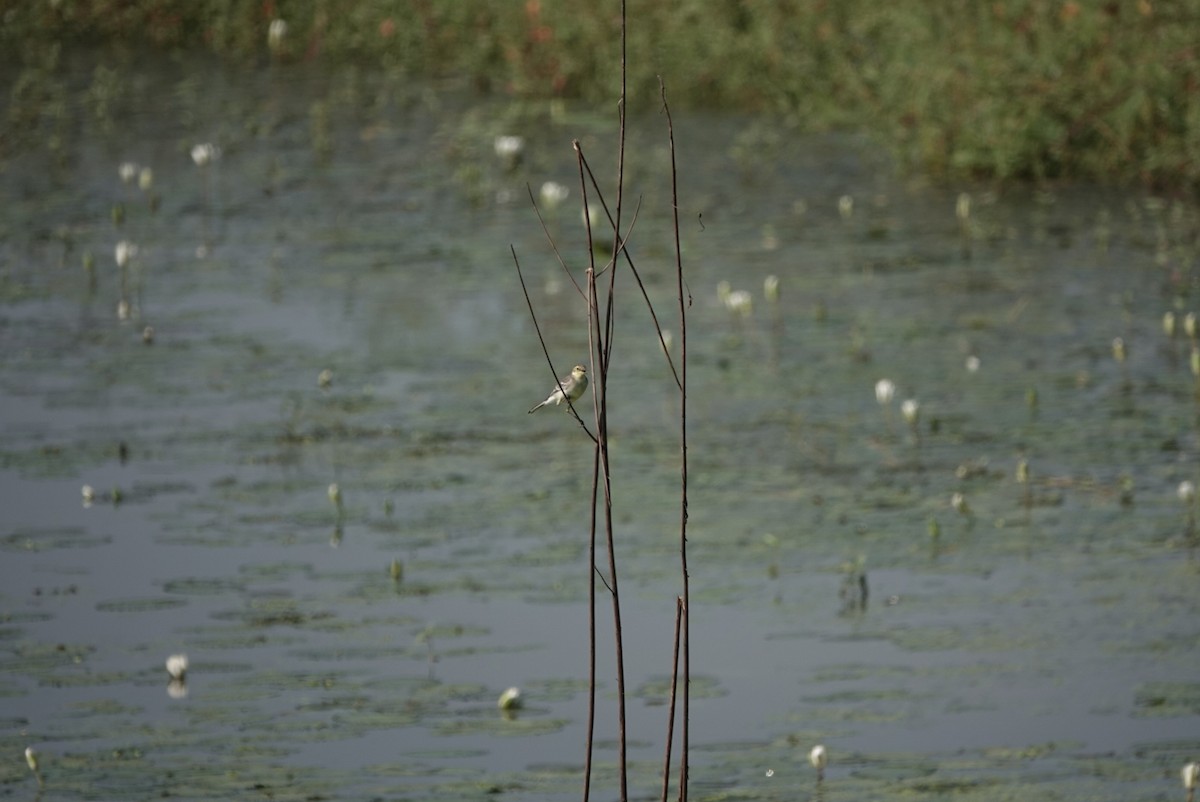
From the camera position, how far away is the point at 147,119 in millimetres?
12203

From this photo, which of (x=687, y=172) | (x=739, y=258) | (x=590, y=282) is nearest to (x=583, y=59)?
(x=687, y=172)

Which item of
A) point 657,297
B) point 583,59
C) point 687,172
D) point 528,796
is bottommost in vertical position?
point 528,796

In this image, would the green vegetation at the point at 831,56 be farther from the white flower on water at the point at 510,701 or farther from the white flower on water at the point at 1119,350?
the white flower on water at the point at 510,701

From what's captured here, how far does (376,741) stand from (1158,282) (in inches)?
188

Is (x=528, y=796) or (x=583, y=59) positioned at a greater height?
(x=583, y=59)

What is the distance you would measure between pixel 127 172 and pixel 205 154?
15.4 inches

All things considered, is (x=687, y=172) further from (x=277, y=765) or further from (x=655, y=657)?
(x=277, y=765)

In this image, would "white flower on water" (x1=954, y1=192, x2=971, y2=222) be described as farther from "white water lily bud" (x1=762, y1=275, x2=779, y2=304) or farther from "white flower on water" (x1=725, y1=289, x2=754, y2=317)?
"white flower on water" (x1=725, y1=289, x2=754, y2=317)

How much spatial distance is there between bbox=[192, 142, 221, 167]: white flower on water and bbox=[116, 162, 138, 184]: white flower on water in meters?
0.32

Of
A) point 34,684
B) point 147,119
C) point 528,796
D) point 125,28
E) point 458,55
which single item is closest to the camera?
point 528,796

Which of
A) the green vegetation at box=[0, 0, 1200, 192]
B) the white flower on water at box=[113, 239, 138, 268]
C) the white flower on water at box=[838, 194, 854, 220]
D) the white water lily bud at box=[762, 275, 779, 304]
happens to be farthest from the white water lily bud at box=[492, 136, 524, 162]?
the white water lily bud at box=[762, 275, 779, 304]

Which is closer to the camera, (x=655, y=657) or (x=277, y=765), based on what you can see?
(x=277, y=765)

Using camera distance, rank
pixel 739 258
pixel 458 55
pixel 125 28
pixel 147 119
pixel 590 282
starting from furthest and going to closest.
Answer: pixel 125 28, pixel 458 55, pixel 147 119, pixel 739 258, pixel 590 282

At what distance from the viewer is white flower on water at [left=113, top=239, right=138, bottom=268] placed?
24.9ft
